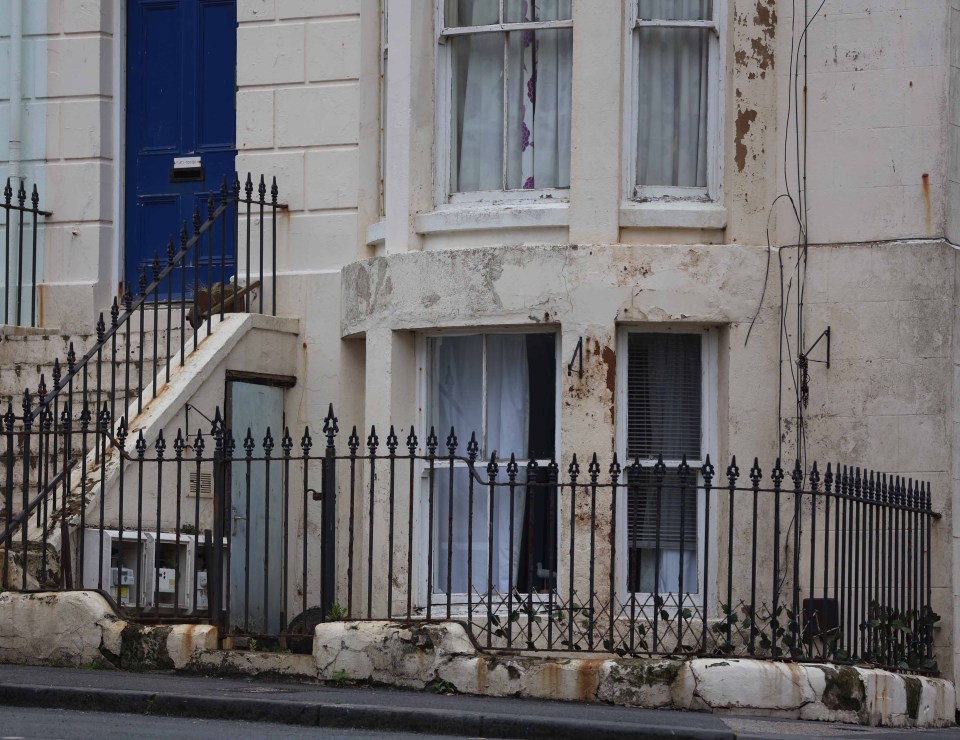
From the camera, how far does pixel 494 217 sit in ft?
45.1

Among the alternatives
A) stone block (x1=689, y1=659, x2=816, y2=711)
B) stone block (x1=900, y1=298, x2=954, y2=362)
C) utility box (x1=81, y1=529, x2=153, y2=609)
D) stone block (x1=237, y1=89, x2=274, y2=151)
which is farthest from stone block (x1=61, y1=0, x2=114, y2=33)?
stone block (x1=689, y1=659, x2=816, y2=711)

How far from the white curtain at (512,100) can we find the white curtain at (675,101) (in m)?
0.56

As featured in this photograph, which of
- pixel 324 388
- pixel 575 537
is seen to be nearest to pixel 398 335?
pixel 324 388

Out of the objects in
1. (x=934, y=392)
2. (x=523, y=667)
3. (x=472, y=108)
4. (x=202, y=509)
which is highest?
(x=472, y=108)

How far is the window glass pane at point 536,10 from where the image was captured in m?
13.9

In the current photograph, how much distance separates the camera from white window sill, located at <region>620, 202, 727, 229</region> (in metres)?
13.6

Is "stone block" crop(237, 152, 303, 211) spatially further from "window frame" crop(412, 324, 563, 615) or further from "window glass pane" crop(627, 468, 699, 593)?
"window glass pane" crop(627, 468, 699, 593)

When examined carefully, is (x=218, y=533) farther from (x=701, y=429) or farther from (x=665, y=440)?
(x=701, y=429)

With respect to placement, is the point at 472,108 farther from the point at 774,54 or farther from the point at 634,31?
the point at 774,54

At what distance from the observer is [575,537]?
13148 mm

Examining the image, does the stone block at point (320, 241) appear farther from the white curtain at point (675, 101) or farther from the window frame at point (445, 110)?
the white curtain at point (675, 101)

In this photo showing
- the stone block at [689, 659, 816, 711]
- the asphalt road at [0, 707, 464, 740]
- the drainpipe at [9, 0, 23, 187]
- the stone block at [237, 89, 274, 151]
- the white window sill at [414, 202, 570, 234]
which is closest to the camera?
the asphalt road at [0, 707, 464, 740]

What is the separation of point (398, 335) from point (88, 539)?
2.68 meters

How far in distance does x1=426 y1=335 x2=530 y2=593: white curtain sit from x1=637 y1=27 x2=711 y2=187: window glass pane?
65.9 inches
